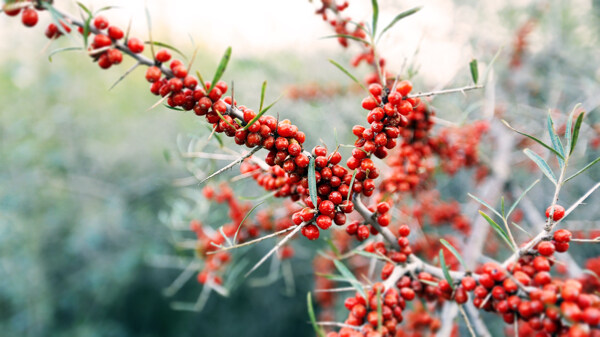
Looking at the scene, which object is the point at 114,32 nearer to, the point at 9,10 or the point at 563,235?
the point at 9,10

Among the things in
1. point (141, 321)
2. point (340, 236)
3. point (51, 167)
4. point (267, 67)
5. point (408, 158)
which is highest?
point (408, 158)

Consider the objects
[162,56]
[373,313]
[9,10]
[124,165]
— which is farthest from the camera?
[124,165]

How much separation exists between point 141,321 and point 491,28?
4065mm

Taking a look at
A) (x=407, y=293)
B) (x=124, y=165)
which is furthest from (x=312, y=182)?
(x=124, y=165)

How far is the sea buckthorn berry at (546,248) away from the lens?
26.6 inches

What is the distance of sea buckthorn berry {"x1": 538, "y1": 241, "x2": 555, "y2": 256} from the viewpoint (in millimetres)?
676

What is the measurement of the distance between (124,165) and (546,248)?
3.95m

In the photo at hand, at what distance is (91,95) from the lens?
3373 millimetres

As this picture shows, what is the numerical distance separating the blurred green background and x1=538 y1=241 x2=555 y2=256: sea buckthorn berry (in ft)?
4.06

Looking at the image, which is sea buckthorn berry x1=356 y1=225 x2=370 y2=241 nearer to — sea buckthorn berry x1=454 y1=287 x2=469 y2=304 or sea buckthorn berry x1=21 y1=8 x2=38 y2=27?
sea buckthorn berry x1=454 y1=287 x2=469 y2=304

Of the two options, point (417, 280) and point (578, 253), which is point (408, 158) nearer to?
point (417, 280)

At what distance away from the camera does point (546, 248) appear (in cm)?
68

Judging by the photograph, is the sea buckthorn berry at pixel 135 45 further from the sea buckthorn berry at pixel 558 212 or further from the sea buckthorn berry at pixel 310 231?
the sea buckthorn berry at pixel 558 212

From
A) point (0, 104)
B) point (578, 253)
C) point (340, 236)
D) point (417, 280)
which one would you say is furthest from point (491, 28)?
point (0, 104)
